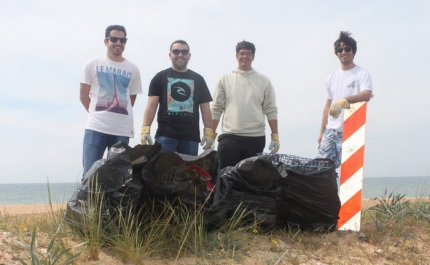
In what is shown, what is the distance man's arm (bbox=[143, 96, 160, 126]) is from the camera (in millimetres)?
4672

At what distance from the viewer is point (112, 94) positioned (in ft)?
14.5

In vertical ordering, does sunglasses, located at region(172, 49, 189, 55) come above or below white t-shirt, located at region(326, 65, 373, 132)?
above

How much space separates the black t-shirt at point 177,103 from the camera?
4602 millimetres

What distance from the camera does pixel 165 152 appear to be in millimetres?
3473

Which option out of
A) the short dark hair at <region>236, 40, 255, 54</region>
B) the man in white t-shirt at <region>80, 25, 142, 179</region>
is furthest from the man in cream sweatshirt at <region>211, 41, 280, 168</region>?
the man in white t-shirt at <region>80, 25, 142, 179</region>

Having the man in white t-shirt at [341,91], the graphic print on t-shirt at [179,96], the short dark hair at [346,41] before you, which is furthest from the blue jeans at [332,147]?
the graphic print on t-shirt at [179,96]


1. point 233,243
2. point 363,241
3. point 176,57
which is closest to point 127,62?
point 176,57

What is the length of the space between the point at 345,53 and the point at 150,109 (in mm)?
2129

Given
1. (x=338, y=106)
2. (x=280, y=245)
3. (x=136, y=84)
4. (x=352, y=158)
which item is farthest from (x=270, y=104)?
(x=280, y=245)

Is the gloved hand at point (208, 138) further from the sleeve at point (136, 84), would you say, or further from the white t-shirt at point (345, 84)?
the white t-shirt at point (345, 84)

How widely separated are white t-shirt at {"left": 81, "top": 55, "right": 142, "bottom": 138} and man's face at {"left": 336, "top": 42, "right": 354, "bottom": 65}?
2.21m

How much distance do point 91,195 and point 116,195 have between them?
168mm

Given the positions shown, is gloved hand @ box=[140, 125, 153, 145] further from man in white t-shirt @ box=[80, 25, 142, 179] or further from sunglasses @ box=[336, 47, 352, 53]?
sunglasses @ box=[336, 47, 352, 53]

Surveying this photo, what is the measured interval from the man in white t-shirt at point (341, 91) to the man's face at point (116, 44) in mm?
2186
